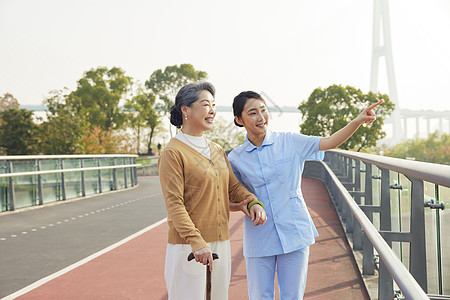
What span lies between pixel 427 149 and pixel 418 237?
46.4 m

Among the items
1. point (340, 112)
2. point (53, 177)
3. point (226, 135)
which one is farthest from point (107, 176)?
point (340, 112)

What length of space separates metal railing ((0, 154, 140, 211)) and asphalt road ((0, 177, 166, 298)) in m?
0.37

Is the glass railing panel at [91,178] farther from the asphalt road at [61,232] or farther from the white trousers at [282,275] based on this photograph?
the white trousers at [282,275]

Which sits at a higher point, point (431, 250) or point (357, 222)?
point (431, 250)

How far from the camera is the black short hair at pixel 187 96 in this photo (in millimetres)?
2564

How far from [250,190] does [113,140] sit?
35.7 m

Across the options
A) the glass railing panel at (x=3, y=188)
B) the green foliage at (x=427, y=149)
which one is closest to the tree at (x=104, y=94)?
the green foliage at (x=427, y=149)

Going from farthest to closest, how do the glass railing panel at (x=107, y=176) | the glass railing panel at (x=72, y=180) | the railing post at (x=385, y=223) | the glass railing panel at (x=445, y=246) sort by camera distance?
the glass railing panel at (x=107, y=176) → the glass railing panel at (x=72, y=180) → the railing post at (x=385, y=223) → the glass railing panel at (x=445, y=246)

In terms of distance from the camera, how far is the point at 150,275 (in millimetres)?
5211

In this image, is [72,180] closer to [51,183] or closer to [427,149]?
[51,183]

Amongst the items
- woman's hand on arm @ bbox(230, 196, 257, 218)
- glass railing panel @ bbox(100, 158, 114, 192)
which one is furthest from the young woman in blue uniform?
glass railing panel @ bbox(100, 158, 114, 192)

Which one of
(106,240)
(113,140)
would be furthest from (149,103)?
(106,240)

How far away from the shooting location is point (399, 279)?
72.2 inches

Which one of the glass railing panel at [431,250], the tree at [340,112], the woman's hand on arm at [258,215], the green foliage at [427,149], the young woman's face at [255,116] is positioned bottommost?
the green foliage at [427,149]
